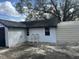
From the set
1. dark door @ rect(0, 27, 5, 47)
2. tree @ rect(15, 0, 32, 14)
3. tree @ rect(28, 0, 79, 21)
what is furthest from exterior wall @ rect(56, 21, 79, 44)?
dark door @ rect(0, 27, 5, 47)

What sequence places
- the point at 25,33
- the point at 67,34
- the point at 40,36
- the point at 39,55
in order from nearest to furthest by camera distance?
the point at 39,55 → the point at 67,34 → the point at 40,36 → the point at 25,33

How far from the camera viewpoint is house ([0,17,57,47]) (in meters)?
16.0

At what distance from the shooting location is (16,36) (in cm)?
1748

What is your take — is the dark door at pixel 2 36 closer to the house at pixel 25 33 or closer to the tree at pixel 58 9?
the house at pixel 25 33

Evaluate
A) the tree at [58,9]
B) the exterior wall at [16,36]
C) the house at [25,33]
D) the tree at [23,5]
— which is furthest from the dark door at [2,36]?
the tree at [58,9]

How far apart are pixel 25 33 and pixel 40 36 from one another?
2.30 metres

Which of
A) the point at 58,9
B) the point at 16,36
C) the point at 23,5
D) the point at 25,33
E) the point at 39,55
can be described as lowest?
the point at 39,55

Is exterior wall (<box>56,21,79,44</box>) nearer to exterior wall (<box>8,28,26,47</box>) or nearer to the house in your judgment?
the house

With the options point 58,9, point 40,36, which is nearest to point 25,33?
point 40,36

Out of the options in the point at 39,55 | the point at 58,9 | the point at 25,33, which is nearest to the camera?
the point at 39,55

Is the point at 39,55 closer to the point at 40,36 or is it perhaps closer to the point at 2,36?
the point at 2,36

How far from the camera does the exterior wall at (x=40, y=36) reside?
60.8 feet

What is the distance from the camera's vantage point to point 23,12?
22.8 meters

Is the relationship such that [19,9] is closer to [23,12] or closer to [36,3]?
[23,12]
